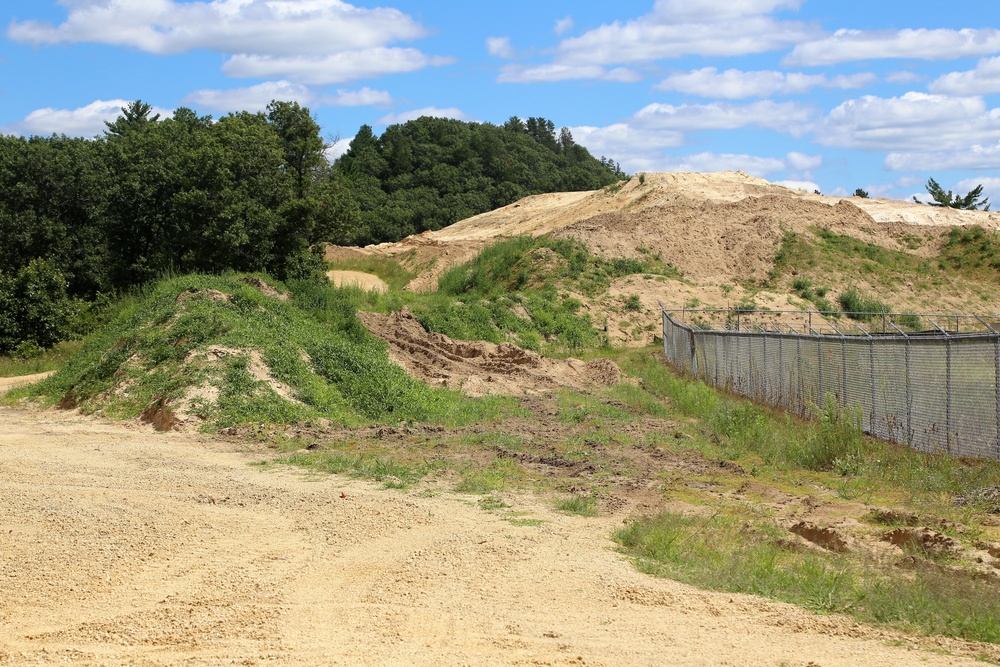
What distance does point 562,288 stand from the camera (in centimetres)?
4028

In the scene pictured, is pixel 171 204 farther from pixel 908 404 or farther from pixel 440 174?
pixel 440 174

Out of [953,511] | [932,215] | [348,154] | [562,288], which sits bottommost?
[953,511]

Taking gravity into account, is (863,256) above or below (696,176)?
below

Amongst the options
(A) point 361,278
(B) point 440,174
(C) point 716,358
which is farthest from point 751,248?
(B) point 440,174

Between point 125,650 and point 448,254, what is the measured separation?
44.4 m

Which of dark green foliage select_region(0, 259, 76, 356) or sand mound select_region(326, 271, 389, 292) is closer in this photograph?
dark green foliage select_region(0, 259, 76, 356)

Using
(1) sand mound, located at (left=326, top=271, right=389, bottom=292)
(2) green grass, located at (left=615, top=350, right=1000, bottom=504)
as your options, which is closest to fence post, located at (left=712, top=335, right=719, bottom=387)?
(2) green grass, located at (left=615, top=350, right=1000, bottom=504)

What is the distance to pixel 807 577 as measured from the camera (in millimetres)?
7977

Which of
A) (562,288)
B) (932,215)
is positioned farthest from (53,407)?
(932,215)

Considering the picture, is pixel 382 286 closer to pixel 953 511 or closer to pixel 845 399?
pixel 845 399

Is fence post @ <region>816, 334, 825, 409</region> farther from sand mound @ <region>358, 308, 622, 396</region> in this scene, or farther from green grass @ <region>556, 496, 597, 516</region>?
green grass @ <region>556, 496, 597, 516</region>

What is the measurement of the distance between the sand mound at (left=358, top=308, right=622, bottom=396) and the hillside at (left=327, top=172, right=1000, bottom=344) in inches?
361

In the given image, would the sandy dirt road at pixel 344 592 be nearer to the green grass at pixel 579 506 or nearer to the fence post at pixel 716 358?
the green grass at pixel 579 506

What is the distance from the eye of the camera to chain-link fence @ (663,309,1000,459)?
1265cm
